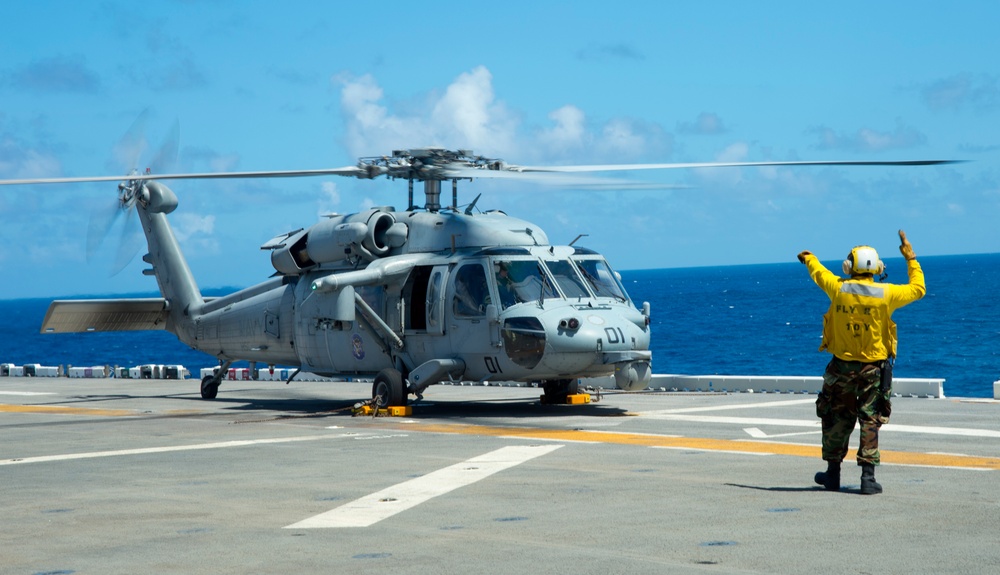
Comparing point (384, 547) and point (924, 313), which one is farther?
point (924, 313)

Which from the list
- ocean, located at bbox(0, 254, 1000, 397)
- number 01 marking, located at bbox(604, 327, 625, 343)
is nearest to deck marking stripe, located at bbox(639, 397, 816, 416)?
number 01 marking, located at bbox(604, 327, 625, 343)

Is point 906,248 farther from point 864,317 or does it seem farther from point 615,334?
point 615,334

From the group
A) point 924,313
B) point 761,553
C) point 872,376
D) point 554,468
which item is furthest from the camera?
point 924,313

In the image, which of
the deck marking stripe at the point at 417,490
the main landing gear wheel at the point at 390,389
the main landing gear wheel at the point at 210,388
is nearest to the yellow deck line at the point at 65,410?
the main landing gear wheel at the point at 210,388

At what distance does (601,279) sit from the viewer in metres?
18.1

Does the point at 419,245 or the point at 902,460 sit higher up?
the point at 419,245

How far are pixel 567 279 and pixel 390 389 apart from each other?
3154 millimetres

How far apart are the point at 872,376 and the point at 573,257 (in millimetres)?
8782

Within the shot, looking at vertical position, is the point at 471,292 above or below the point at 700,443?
above

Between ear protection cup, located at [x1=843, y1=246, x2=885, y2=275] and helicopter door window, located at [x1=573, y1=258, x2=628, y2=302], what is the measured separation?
8.08 m

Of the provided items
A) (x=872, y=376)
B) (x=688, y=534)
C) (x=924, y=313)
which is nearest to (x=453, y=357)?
(x=872, y=376)

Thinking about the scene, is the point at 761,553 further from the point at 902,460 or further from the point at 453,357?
the point at 453,357

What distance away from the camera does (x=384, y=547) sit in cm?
767

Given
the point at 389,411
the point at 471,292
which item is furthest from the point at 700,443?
the point at 389,411
